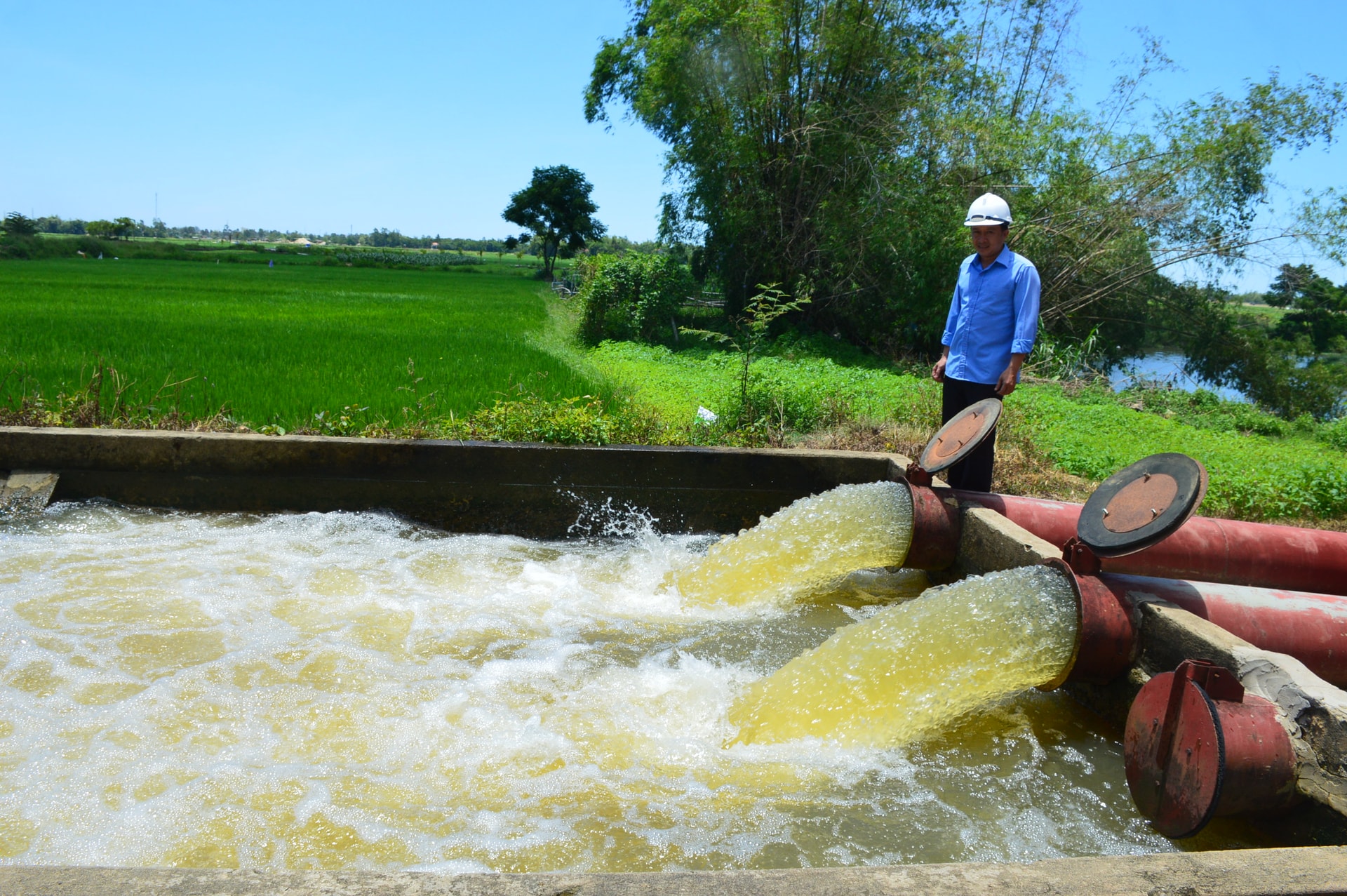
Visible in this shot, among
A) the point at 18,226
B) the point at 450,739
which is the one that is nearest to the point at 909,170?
the point at 450,739

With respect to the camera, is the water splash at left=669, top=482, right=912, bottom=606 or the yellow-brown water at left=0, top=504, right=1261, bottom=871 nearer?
the yellow-brown water at left=0, top=504, right=1261, bottom=871

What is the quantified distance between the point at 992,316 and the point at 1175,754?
2.73 m

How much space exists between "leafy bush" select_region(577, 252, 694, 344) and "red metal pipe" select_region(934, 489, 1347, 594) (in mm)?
11624

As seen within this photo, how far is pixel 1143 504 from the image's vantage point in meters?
3.15

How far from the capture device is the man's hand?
14.9 feet

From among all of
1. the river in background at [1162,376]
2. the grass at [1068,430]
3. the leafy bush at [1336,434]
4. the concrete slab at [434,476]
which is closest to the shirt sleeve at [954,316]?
the concrete slab at [434,476]

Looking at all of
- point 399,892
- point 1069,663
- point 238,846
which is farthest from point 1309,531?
point 238,846

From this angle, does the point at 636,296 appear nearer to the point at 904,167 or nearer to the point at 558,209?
the point at 904,167

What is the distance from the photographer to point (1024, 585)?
3.18 m

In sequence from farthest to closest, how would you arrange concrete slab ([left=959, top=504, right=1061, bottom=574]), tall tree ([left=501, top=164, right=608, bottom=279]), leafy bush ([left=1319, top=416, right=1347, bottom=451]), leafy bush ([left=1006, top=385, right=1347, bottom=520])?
tall tree ([left=501, top=164, right=608, bottom=279]), leafy bush ([left=1319, top=416, right=1347, bottom=451]), leafy bush ([left=1006, top=385, right=1347, bottom=520]), concrete slab ([left=959, top=504, right=1061, bottom=574])

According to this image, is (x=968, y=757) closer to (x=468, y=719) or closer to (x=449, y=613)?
(x=468, y=719)

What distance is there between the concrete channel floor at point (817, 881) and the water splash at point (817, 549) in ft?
8.26

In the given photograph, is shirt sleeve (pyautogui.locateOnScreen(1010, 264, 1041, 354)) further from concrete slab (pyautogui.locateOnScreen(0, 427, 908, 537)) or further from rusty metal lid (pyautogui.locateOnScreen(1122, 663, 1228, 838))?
rusty metal lid (pyautogui.locateOnScreen(1122, 663, 1228, 838))

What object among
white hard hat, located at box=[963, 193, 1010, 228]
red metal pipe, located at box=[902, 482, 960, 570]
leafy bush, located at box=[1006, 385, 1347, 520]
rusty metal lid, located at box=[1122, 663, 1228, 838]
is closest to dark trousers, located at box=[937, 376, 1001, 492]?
red metal pipe, located at box=[902, 482, 960, 570]
